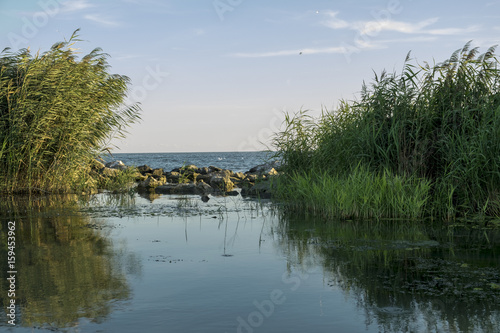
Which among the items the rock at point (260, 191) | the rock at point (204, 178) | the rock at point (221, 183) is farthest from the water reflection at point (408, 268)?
the rock at point (204, 178)

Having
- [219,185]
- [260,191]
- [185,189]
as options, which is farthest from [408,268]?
[219,185]

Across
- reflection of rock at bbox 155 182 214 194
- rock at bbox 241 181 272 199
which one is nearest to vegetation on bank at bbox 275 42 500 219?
rock at bbox 241 181 272 199

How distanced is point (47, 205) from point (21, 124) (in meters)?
2.61

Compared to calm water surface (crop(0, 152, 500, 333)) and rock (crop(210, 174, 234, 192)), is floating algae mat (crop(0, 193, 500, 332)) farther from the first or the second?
rock (crop(210, 174, 234, 192))

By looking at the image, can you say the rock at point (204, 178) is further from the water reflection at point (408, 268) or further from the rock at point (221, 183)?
the water reflection at point (408, 268)

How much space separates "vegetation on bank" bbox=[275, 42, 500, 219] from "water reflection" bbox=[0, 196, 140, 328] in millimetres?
4517

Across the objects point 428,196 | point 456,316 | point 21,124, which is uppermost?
point 21,124

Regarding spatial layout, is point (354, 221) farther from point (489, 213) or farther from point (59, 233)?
point (59, 233)

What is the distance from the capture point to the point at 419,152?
9.65 meters

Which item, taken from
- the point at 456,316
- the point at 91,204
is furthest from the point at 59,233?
the point at 456,316

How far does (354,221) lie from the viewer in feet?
30.2

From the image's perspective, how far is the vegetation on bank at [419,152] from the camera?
9.17 m

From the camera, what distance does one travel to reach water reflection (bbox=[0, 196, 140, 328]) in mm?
4187

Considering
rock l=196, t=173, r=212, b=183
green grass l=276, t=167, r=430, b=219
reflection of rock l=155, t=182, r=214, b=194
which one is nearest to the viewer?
green grass l=276, t=167, r=430, b=219
